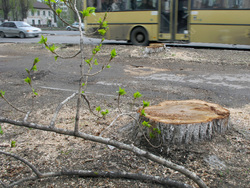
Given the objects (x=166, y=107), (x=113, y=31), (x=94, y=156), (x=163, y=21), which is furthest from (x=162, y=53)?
(x=94, y=156)

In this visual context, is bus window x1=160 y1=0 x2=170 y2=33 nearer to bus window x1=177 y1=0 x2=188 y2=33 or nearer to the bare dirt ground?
bus window x1=177 y1=0 x2=188 y2=33

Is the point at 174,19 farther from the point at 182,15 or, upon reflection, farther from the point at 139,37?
the point at 139,37

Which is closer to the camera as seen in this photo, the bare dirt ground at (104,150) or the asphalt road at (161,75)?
the bare dirt ground at (104,150)

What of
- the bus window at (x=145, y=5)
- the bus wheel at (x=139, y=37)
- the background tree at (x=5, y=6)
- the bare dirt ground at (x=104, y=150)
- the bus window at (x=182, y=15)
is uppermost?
the background tree at (x=5, y=6)

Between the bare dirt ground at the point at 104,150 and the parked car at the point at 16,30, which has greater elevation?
the parked car at the point at 16,30

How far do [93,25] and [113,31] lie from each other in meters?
1.15

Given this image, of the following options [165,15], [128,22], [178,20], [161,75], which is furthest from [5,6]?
[161,75]

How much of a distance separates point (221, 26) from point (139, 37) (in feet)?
13.8

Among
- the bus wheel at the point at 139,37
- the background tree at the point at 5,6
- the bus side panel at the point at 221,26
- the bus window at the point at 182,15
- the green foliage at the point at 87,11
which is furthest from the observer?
the background tree at the point at 5,6

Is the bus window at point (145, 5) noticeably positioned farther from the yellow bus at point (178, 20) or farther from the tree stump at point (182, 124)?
the tree stump at point (182, 124)

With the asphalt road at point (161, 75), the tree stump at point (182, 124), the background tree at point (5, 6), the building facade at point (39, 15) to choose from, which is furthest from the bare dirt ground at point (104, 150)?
the building facade at point (39, 15)

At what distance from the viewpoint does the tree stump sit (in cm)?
319

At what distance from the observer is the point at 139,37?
14375 mm

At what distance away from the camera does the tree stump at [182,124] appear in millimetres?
3189
